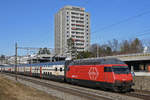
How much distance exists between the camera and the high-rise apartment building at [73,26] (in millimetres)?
154150

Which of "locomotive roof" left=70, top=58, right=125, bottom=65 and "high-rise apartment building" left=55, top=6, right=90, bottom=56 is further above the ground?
"high-rise apartment building" left=55, top=6, right=90, bottom=56

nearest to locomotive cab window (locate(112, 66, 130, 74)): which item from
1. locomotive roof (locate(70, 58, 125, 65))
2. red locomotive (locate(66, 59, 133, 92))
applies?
red locomotive (locate(66, 59, 133, 92))

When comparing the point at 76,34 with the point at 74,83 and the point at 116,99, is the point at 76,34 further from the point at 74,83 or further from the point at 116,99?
the point at 116,99

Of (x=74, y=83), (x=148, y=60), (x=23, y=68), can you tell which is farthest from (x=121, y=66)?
(x=23, y=68)

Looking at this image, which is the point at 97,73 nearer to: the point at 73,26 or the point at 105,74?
the point at 105,74

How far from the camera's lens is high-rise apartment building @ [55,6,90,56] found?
15415 cm

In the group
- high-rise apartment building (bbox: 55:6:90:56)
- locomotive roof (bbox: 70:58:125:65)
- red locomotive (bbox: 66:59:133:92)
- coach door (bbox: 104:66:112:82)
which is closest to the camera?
red locomotive (bbox: 66:59:133:92)

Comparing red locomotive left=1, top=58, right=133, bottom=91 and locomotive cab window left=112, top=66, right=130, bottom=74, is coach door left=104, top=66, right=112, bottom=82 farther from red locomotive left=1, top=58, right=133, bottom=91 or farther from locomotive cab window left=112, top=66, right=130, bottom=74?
locomotive cab window left=112, top=66, right=130, bottom=74

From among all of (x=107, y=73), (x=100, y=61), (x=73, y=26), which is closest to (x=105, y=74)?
(x=107, y=73)

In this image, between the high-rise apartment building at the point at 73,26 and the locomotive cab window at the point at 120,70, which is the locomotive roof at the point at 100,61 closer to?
the locomotive cab window at the point at 120,70

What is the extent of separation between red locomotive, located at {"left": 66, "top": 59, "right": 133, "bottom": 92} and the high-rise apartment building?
122m

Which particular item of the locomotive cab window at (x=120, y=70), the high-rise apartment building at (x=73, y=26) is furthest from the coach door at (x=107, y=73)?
the high-rise apartment building at (x=73, y=26)

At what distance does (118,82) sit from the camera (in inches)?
872

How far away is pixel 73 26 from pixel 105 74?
133761 mm
